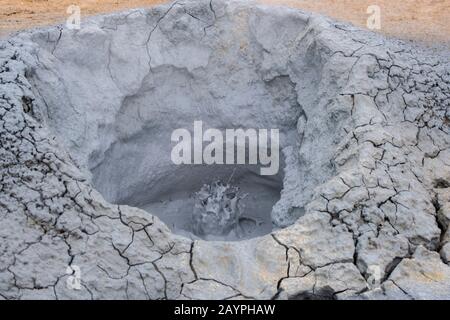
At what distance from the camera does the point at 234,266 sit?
7.38 feet

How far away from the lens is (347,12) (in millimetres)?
3998

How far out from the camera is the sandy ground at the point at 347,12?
382cm

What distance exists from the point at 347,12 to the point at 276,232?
7.28 feet

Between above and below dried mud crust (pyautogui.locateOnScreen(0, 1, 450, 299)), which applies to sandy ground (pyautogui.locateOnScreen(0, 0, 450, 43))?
above

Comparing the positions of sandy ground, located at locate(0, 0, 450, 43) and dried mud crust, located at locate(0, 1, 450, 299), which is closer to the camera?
dried mud crust, located at locate(0, 1, 450, 299)

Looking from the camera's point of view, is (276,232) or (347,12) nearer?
(276,232)

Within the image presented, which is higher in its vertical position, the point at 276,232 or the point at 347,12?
the point at 347,12

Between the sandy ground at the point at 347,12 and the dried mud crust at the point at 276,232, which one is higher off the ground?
the sandy ground at the point at 347,12

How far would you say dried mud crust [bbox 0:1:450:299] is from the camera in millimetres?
2150

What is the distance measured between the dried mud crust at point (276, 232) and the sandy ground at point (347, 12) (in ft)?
3.42

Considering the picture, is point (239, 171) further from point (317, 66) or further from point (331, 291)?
point (331, 291)

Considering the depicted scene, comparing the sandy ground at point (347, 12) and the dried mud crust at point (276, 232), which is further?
the sandy ground at point (347, 12)

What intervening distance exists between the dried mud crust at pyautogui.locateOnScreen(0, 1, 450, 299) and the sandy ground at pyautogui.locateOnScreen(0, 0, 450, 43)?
104 cm
